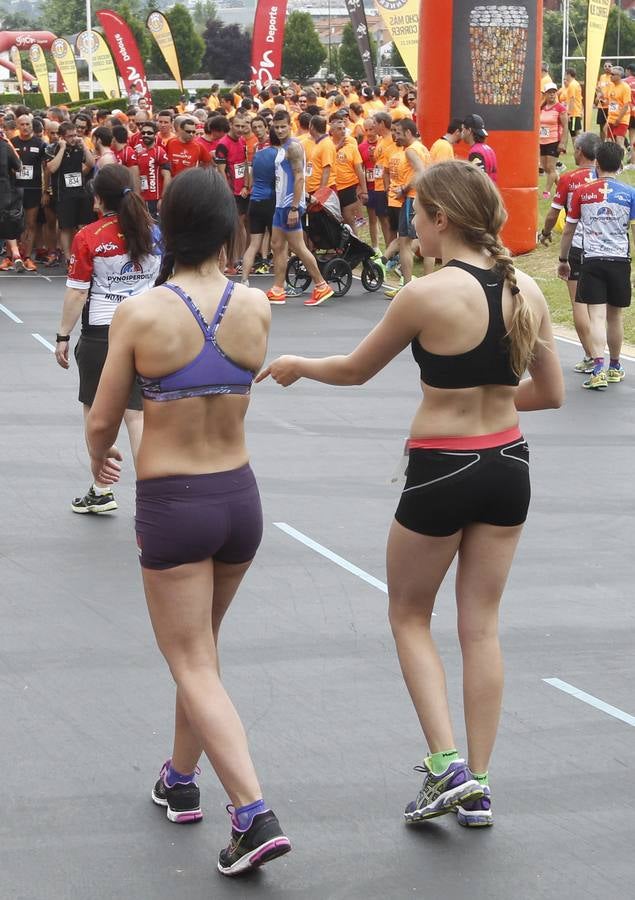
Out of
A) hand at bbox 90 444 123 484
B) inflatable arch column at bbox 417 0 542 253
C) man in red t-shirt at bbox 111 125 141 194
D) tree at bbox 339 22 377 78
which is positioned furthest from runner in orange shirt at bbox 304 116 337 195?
tree at bbox 339 22 377 78

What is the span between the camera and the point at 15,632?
585 cm

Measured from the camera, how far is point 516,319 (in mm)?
3830

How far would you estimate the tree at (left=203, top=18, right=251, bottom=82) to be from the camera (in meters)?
107

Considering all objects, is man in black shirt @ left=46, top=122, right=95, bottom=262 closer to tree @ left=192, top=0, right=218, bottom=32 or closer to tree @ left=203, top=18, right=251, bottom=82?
tree @ left=203, top=18, right=251, bottom=82

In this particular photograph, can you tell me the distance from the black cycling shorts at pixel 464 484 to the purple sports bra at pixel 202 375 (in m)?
0.60

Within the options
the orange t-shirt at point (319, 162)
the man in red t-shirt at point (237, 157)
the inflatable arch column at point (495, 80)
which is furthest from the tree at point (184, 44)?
the orange t-shirt at point (319, 162)

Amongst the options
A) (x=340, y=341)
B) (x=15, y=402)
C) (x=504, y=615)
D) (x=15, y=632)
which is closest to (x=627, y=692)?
(x=504, y=615)

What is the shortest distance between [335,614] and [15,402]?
5555 mm

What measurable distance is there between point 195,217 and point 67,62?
45.9 metres

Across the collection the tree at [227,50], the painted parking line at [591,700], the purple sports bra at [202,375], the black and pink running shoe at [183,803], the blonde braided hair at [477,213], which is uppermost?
the blonde braided hair at [477,213]

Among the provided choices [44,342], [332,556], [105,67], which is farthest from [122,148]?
[105,67]

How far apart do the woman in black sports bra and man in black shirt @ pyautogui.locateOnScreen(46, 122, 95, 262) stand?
15530 mm

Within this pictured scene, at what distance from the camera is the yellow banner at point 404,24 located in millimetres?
24266

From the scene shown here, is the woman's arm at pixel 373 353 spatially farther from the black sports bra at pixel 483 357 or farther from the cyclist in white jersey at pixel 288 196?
the cyclist in white jersey at pixel 288 196
